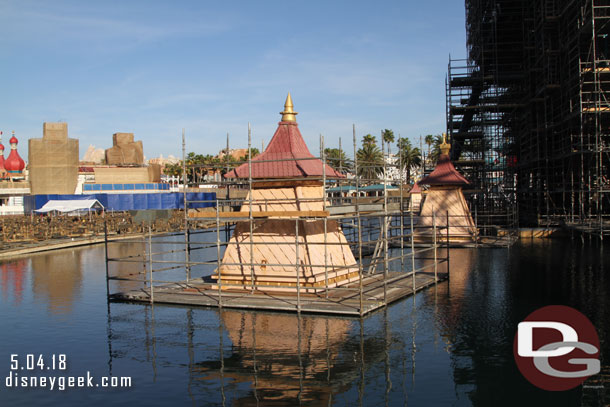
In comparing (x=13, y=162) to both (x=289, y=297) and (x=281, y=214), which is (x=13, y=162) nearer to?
(x=281, y=214)

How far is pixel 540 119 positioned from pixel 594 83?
42.9ft

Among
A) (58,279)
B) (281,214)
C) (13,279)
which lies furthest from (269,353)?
(13,279)

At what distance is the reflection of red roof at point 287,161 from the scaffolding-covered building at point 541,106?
77.5ft

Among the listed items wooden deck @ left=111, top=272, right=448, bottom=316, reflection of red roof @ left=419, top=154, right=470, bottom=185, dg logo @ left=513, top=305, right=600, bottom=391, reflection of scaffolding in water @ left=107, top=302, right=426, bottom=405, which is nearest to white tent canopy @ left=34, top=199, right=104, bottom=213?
reflection of red roof @ left=419, top=154, right=470, bottom=185

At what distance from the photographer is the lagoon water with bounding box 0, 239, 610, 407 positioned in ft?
46.8

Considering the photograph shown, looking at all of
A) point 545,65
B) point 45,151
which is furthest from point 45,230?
point 545,65

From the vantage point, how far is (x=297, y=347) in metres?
17.7

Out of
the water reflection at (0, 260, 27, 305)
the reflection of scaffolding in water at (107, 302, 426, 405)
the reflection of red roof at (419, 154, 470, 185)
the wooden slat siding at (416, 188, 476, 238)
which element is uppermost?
the reflection of red roof at (419, 154, 470, 185)

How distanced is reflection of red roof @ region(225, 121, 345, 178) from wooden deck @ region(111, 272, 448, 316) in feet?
17.2

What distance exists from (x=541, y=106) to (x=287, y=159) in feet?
125

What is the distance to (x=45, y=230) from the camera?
56.8 metres

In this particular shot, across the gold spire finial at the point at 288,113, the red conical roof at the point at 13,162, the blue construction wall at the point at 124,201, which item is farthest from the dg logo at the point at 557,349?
the red conical roof at the point at 13,162

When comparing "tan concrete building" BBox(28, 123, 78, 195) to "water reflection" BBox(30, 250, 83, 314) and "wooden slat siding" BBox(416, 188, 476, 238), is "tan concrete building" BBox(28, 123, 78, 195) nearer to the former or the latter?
"water reflection" BBox(30, 250, 83, 314)

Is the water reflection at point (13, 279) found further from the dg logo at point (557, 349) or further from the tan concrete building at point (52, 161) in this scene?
the tan concrete building at point (52, 161)
